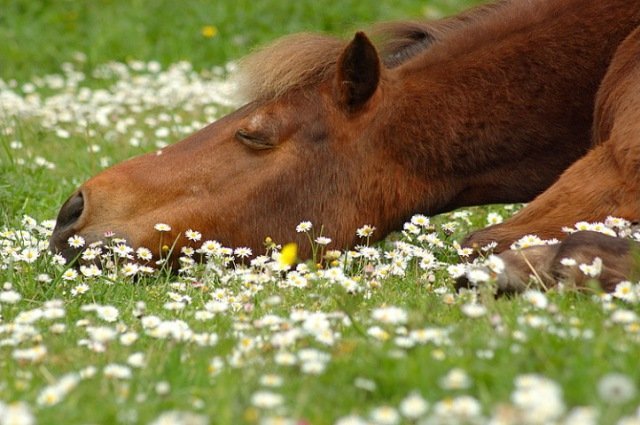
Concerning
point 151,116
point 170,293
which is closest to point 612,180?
point 170,293

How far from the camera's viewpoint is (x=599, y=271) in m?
3.85

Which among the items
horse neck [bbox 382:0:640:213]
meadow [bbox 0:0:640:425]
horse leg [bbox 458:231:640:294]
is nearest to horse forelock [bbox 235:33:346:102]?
horse neck [bbox 382:0:640:213]

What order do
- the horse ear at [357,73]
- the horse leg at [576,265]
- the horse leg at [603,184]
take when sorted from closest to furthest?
the horse leg at [576,265]
the horse leg at [603,184]
the horse ear at [357,73]

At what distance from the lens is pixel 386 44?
5.64 meters

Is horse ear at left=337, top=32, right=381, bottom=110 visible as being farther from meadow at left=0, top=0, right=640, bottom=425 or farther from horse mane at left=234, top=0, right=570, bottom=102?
meadow at left=0, top=0, right=640, bottom=425

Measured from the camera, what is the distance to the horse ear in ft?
16.4

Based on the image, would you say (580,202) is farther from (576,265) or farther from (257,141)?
(257,141)

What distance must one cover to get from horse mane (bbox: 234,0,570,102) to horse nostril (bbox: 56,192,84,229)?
919mm

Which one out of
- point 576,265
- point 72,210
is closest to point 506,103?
point 576,265

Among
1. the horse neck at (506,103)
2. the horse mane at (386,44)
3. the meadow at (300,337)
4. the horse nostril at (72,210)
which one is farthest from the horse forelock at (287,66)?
the horse nostril at (72,210)

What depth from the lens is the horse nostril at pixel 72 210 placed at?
515 centimetres

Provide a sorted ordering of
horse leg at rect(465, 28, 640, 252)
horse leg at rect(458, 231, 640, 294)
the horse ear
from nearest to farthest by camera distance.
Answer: horse leg at rect(458, 231, 640, 294) < horse leg at rect(465, 28, 640, 252) < the horse ear

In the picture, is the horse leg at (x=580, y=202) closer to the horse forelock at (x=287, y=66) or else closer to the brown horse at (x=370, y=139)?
the brown horse at (x=370, y=139)

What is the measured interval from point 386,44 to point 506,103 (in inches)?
29.1
